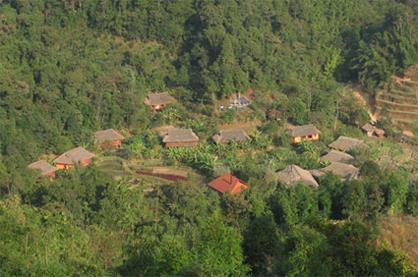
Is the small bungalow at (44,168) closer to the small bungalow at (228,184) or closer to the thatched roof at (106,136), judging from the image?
the thatched roof at (106,136)

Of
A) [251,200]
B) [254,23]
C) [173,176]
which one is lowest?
[173,176]

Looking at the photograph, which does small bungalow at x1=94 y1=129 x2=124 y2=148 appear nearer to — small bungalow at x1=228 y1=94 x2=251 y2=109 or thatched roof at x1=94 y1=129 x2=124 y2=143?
thatched roof at x1=94 y1=129 x2=124 y2=143

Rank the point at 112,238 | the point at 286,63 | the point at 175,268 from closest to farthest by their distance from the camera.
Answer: the point at 175,268 → the point at 112,238 → the point at 286,63

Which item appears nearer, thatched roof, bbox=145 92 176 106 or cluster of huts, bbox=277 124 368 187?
cluster of huts, bbox=277 124 368 187

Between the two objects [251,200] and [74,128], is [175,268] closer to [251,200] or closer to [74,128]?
[251,200]

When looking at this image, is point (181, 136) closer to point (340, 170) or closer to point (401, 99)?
point (340, 170)

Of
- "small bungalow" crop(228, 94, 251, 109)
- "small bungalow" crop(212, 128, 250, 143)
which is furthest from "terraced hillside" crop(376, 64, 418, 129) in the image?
"small bungalow" crop(212, 128, 250, 143)

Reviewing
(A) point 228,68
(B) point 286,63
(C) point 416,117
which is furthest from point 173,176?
(C) point 416,117
